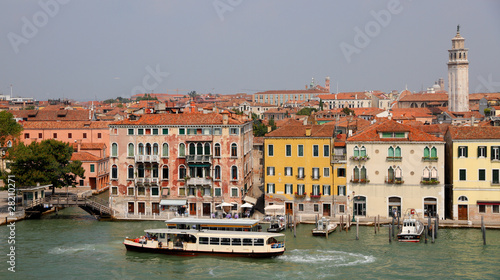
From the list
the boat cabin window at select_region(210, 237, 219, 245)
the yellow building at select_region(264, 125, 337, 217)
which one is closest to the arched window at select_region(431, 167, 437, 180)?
the yellow building at select_region(264, 125, 337, 217)

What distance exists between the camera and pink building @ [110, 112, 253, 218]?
124ft

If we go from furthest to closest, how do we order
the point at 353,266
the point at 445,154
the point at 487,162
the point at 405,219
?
the point at 445,154 → the point at 487,162 → the point at 405,219 → the point at 353,266

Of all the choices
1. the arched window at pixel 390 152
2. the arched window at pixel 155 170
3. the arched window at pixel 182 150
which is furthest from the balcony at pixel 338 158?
the arched window at pixel 155 170

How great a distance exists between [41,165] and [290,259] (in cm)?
2018

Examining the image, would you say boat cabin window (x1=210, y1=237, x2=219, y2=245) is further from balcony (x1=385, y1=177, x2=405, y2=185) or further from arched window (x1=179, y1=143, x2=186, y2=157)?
balcony (x1=385, y1=177, x2=405, y2=185)

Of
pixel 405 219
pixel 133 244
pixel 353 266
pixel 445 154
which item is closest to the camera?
pixel 353 266

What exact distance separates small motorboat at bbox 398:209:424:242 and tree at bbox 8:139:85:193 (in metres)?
22.5

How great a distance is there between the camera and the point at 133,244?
3072 centimetres

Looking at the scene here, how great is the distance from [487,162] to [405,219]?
6207 millimetres

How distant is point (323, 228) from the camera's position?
1316 inches

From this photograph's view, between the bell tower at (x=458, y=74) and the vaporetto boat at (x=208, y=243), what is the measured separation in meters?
72.1

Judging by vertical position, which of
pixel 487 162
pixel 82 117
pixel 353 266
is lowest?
pixel 353 266

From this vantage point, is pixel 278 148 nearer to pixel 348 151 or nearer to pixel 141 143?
pixel 348 151

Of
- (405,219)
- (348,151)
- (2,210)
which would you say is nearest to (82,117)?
(2,210)
